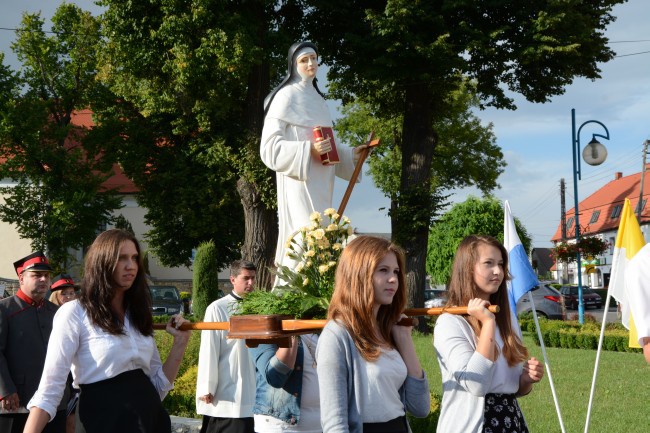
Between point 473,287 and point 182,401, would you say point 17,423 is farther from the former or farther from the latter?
point 182,401

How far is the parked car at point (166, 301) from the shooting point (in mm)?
30562

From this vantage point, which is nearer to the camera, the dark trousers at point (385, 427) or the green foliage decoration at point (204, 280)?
the dark trousers at point (385, 427)

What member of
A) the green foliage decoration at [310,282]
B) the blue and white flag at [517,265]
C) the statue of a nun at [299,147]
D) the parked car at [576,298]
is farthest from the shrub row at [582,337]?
the parked car at [576,298]

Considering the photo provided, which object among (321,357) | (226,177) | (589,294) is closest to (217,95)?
(226,177)

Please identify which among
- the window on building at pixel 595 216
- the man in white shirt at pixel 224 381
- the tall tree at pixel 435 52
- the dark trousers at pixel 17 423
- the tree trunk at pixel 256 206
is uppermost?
the window on building at pixel 595 216

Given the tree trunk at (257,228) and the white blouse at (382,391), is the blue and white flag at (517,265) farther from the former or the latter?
the tree trunk at (257,228)

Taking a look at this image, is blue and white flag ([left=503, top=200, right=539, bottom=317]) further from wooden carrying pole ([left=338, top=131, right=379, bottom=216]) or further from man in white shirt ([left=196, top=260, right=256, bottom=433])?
man in white shirt ([left=196, top=260, right=256, bottom=433])

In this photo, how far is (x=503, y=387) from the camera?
394cm

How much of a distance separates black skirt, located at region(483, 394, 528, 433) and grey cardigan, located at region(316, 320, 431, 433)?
2.64ft

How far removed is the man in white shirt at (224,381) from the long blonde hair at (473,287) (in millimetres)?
2053

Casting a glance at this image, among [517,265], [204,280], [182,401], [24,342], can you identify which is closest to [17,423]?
[24,342]

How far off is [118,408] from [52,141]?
3381cm

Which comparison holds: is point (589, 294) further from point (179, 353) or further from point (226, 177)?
point (179, 353)

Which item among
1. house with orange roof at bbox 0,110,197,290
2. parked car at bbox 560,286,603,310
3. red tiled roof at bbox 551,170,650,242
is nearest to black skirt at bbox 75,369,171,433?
house with orange roof at bbox 0,110,197,290
